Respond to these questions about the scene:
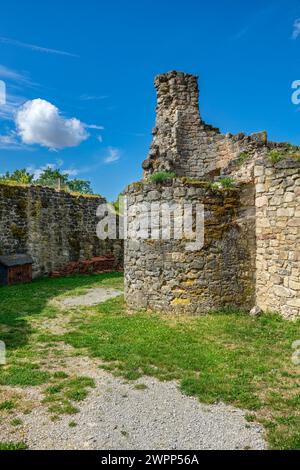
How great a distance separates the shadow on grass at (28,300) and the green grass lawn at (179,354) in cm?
4

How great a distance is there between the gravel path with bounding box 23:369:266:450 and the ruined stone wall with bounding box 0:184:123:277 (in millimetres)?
11086

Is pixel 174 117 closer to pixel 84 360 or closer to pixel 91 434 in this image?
A: pixel 84 360

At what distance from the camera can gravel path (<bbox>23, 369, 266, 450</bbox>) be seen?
3537 mm

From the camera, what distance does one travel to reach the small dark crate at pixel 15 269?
13219 mm

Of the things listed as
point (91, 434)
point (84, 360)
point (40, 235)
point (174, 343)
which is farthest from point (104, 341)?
point (40, 235)

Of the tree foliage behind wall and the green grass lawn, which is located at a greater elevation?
the tree foliage behind wall

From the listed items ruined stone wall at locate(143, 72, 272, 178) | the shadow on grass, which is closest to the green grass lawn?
the shadow on grass

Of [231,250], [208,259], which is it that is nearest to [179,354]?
[208,259]

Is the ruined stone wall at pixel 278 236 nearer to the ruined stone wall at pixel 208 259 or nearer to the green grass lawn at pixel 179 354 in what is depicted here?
the ruined stone wall at pixel 208 259

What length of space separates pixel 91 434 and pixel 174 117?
46.8ft

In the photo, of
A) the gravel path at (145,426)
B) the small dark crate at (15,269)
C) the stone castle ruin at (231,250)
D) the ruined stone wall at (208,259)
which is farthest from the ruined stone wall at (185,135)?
the gravel path at (145,426)

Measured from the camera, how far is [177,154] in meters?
15.5

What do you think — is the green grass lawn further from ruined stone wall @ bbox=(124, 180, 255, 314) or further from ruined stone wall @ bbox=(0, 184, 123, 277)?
ruined stone wall @ bbox=(0, 184, 123, 277)

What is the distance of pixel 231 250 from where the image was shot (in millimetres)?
8422
